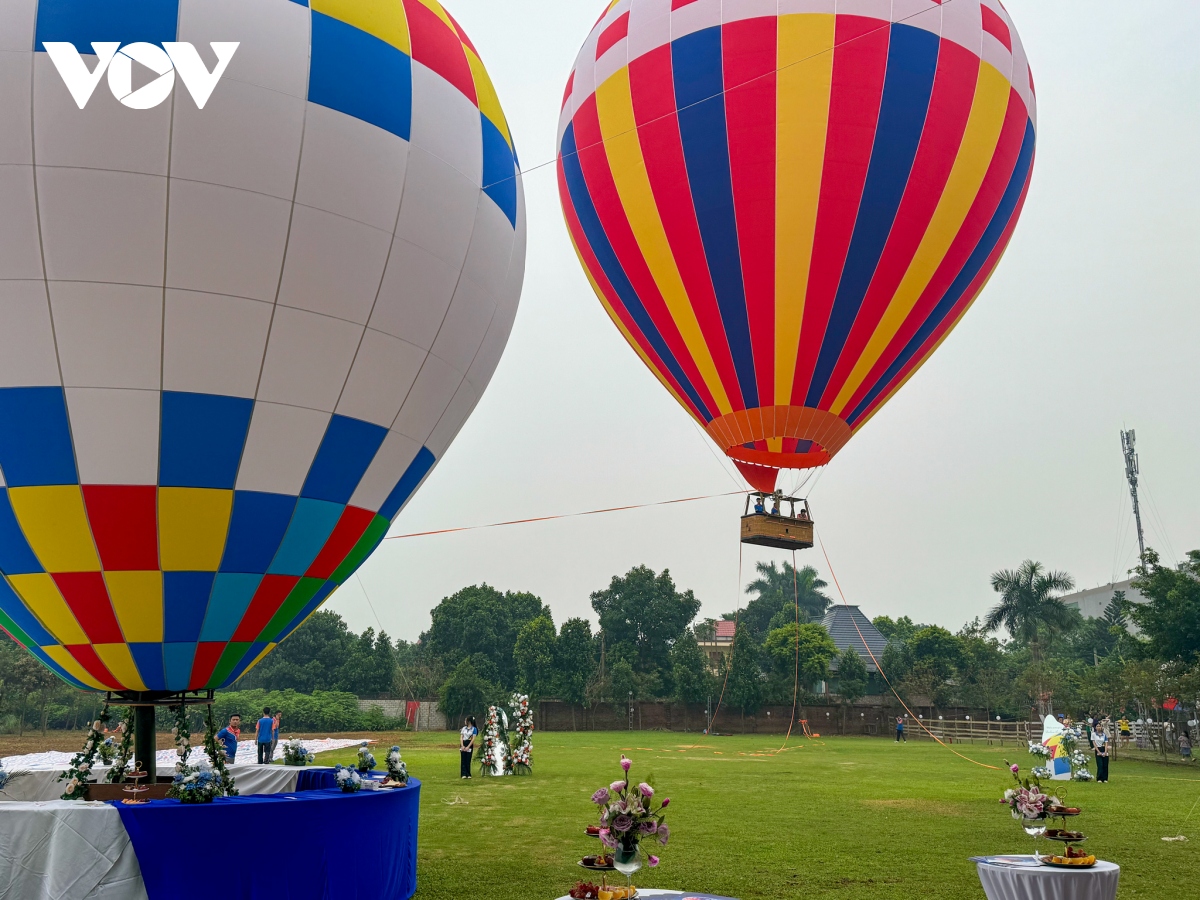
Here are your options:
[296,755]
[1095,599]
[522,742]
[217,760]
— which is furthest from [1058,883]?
[1095,599]

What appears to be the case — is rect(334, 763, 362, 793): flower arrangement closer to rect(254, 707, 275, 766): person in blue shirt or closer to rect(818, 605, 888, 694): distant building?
rect(254, 707, 275, 766): person in blue shirt

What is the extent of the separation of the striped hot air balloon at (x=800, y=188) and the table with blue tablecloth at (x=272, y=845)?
1021cm

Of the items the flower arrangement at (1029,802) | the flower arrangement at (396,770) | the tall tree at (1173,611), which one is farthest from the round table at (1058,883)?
the tall tree at (1173,611)

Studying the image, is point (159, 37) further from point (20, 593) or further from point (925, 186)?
point (925, 186)

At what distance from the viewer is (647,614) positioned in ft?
196

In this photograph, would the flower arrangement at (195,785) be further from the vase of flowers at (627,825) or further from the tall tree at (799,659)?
the tall tree at (799,659)

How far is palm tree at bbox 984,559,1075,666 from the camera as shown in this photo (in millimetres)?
61062

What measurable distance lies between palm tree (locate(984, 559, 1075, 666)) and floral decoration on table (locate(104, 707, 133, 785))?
6119 centimetres

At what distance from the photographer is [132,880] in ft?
20.9

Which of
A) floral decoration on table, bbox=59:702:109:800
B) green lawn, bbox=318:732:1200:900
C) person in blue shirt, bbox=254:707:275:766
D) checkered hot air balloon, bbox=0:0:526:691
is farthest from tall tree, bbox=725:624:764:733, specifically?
floral decoration on table, bbox=59:702:109:800

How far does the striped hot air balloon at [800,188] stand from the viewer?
47.5 ft

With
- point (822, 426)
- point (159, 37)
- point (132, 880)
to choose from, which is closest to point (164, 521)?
point (132, 880)

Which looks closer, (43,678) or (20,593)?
(20,593)

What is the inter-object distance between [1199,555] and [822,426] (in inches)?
848
